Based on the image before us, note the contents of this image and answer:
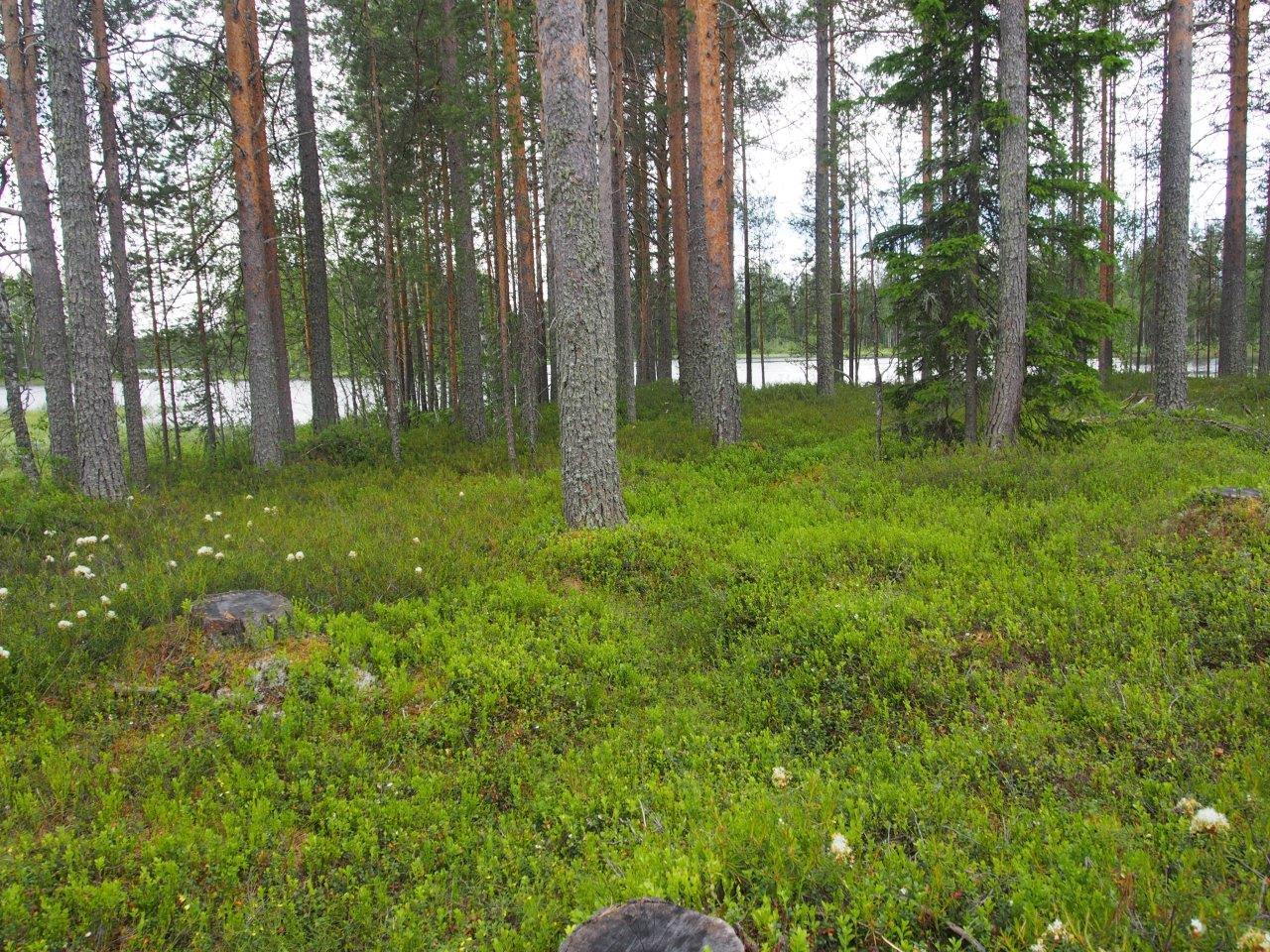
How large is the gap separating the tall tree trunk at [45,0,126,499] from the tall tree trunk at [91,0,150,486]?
2067 mm

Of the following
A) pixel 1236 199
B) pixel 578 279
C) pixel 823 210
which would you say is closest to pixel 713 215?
pixel 578 279

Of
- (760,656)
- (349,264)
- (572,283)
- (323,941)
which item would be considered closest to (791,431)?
(572,283)

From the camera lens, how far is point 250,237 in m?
11.8

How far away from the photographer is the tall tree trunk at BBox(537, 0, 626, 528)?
7719 millimetres

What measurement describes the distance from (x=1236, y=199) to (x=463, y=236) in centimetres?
1915

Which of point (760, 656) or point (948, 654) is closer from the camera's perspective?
point (948, 654)

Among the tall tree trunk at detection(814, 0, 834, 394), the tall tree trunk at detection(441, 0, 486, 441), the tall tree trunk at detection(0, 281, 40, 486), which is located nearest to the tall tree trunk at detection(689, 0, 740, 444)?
the tall tree trunk at detection(441, 0, 486, 441)

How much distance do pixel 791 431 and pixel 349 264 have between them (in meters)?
14.4

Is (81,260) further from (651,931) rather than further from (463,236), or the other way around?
(651,931)

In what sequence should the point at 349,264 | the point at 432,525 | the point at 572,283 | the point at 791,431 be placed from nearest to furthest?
the point at 572,283 → the point at 432,525 → the point at 791,431 → the point at 349,264

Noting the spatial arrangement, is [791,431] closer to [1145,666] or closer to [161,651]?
[1145,666]

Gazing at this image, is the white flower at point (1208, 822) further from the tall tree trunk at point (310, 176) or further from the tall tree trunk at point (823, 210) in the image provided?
the tall tree trunk at point (310, 176)

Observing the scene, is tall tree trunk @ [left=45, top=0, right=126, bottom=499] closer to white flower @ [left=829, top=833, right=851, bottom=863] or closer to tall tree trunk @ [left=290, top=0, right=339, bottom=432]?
tall tree trunk @ [left=290, top=0, right=339, bottom=432]

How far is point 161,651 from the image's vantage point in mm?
5273
